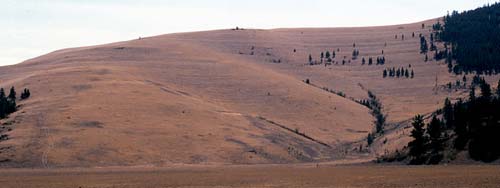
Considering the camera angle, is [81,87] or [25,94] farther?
[81,87]

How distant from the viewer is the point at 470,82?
199000 millimetres

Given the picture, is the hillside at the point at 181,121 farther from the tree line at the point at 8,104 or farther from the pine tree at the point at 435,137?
the pine tree at the point at 435,137

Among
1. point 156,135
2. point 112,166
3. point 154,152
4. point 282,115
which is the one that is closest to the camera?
point 112,166

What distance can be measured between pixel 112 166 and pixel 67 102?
40922 mm

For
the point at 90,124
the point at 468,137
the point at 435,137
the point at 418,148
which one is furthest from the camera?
the point at 90,124

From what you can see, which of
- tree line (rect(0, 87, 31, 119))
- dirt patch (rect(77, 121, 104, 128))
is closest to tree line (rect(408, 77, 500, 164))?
dirt patch (rect(77, 121, 104, 128))

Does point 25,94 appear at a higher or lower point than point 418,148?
higher

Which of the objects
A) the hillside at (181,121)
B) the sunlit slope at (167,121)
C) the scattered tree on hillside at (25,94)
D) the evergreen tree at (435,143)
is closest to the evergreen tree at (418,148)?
the evergreen tree at (435,143)

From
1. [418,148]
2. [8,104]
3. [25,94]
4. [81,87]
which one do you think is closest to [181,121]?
[81,87]

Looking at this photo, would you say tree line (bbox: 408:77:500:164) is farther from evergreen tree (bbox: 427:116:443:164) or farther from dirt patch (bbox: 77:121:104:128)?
dirt patch (bbox: 77:121:104:128)

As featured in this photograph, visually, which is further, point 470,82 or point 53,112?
point 470,82

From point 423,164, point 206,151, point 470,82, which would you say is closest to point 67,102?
point 206,151

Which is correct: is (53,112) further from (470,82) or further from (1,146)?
(470,82)

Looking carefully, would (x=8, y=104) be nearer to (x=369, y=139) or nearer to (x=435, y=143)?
(x=369, y=139)
